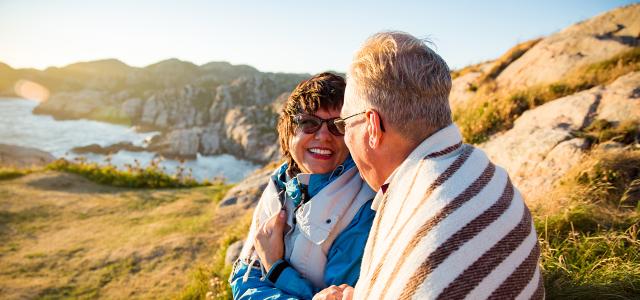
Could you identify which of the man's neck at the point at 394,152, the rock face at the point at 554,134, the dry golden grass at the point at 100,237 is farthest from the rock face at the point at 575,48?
the dry golden grass at the point at 100,237

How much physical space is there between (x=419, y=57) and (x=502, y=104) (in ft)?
21.8

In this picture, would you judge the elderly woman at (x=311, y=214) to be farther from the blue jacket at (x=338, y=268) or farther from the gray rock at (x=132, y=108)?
the gray rock at (x=132, y=108)

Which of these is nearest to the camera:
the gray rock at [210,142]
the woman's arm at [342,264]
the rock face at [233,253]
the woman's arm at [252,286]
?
the woman's arm at [342,264]

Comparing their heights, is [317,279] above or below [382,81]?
below

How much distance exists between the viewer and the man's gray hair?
1.45 metres

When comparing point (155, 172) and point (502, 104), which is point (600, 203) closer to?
point (502, 104)

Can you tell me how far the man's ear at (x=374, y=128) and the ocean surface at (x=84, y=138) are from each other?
5689 centimetres

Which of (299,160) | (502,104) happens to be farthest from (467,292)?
(502,104)

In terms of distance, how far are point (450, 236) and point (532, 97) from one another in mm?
7263

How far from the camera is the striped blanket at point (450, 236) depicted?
1.06 meters

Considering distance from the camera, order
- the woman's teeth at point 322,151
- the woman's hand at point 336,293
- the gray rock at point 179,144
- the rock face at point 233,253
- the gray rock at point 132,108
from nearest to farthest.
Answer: the woman's hand at point 336,293 → the woman's teeth at point 322,151 → the rock face at point 233,253 → the gray rock at point 179,144 → the gray rock at point 132,108

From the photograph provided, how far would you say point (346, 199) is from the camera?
2.20 metres

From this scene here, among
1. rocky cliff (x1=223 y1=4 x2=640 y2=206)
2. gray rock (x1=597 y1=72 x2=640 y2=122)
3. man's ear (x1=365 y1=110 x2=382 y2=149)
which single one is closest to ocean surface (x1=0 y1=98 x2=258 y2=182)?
rocky cliff (x1=223 y1=4 x2=640 y2=206)

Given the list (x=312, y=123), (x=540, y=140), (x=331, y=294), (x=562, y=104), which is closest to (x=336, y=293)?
(x=331, y=294)
